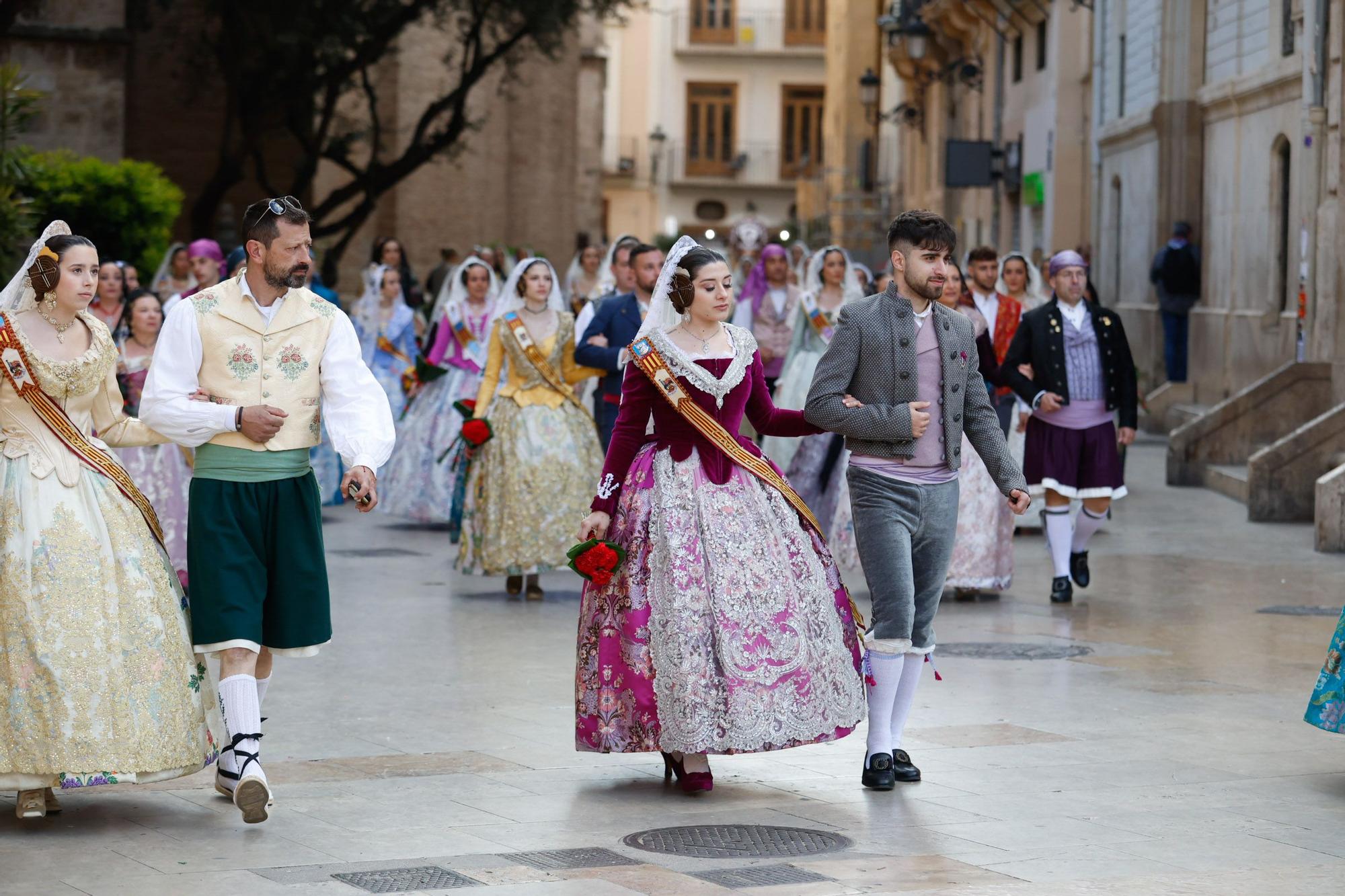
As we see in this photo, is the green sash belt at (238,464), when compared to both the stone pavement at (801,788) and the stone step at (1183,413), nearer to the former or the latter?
the stone pavement at (801,788)

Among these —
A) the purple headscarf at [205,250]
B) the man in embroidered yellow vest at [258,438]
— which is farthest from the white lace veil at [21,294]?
the purple headscarf at [205,250]

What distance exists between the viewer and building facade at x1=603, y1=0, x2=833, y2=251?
73.6 meters

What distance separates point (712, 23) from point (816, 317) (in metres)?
61.9

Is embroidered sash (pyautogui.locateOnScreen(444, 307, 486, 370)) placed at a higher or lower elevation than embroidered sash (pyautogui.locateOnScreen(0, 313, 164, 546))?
higher

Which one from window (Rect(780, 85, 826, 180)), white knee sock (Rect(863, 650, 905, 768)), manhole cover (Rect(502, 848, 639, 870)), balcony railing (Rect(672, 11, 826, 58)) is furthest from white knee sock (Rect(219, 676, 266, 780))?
balcony railing (Rect(672, 11, 826, 58))

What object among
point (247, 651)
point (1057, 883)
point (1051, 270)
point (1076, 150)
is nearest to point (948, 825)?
point (1057, 883)

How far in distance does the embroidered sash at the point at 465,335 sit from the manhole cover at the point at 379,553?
1.50m

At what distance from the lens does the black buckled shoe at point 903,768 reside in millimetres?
7250

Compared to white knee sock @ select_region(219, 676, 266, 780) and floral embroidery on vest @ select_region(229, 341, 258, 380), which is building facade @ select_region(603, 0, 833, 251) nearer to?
floral embroidery on vest @ select_region(229, 341, 258, 380)

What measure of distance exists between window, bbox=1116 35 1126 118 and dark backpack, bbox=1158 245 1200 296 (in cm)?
450

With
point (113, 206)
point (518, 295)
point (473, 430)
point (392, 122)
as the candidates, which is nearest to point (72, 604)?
point (473, 430)

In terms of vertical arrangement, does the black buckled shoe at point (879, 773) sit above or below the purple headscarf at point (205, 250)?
below

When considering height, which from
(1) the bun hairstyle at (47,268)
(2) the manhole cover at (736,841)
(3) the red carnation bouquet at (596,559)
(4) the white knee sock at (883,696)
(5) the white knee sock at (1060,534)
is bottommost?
(2) the manhole cover at (736,841)

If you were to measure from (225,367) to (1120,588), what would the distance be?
727cm
